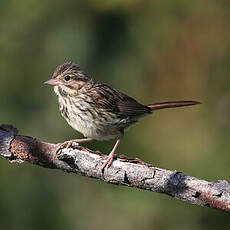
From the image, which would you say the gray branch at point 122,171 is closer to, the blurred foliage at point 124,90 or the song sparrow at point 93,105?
the song sparrow at point 93,105

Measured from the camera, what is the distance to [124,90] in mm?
6086

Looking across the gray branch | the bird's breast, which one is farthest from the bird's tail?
the gray branch

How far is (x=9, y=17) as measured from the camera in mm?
5785

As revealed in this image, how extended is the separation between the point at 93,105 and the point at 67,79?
1.22ft

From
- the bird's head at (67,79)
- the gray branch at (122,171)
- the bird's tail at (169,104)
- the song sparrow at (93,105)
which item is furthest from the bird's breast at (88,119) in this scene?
the gray branch at (122,171)

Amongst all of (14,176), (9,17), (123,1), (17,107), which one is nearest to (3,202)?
(14,176)

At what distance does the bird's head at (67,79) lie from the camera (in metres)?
5.41

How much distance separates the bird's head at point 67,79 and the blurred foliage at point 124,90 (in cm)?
39

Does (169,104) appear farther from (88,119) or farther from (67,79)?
(67,79)

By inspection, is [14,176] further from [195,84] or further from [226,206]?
[226,206]

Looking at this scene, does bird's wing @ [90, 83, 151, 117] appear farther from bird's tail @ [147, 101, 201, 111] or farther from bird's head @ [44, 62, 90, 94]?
bird's head @ [44, 62, 90, 94]

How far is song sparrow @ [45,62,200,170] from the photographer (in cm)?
521

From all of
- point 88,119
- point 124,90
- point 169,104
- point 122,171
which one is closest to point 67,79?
point 88,119

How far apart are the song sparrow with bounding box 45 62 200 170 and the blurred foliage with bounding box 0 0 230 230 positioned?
0.17 meters
